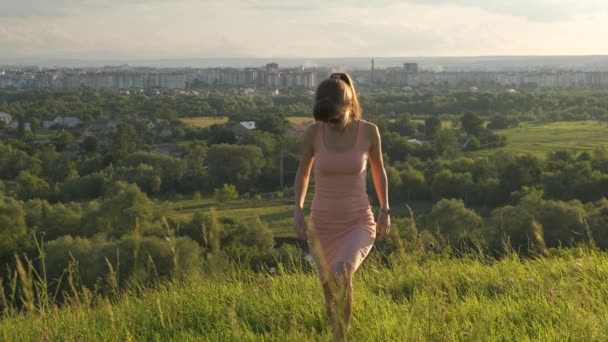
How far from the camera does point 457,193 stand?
3088 cm

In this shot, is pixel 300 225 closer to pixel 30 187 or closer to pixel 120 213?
pixel 120 213

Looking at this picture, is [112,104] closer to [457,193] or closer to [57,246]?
[457,193]

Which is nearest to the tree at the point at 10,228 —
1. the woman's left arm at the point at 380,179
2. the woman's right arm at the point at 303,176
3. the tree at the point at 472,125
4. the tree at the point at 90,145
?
the woman's right arm at the point at 303,176

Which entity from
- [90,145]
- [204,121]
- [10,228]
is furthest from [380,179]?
[204,121]

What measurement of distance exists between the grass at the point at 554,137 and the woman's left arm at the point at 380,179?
3809 cm

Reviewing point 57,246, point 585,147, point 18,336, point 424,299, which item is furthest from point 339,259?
point 585,147

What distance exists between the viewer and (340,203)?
315cm

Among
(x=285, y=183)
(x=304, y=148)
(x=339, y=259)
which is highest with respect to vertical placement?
(x=304, y=148)

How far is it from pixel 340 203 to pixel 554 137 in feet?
156

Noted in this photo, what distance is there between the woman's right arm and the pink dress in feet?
0.25

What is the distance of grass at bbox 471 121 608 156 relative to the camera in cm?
4169

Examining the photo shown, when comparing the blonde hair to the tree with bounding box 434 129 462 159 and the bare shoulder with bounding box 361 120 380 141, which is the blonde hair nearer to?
the bare shoulder with bounding box 361 120 380 141

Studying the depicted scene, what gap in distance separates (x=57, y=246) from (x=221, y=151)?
22496 mm

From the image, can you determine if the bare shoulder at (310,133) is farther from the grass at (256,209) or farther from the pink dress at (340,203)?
the grass at (256,209)
